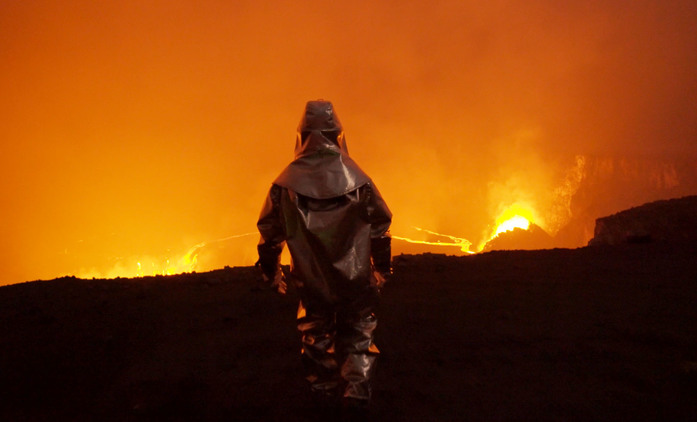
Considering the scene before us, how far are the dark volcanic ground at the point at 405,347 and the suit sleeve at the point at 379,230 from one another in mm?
1029

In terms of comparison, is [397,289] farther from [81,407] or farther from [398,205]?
[398,205]

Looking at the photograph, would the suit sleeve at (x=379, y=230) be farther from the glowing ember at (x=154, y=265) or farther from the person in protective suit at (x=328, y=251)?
the glowing ember at (x=154, y=265)

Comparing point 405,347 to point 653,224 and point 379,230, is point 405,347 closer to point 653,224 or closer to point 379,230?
point 379,230

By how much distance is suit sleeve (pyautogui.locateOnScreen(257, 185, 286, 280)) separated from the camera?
305 centimetres

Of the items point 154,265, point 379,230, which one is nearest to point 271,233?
point 379,230

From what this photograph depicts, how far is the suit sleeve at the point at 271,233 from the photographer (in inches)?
120

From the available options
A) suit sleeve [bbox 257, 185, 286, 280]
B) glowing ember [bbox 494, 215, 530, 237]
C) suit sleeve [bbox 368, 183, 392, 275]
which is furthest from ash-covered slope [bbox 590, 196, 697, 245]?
glowing ember [bbox 494, 215, 530, 237]

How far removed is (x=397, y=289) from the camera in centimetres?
587

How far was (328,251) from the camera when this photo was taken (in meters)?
2.92

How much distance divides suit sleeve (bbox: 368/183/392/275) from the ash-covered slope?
655cm

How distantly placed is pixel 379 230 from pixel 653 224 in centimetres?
733

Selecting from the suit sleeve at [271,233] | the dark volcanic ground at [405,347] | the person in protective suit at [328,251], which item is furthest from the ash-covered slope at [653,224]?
the suit sleeve at [271,233]

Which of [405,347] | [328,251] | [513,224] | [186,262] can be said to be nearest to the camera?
[328,251]

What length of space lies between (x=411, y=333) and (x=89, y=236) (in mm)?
37195
